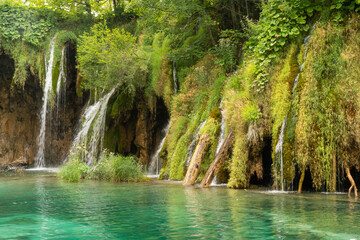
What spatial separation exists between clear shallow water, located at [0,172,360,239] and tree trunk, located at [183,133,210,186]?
8.02 ft

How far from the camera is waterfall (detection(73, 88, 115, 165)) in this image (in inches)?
739

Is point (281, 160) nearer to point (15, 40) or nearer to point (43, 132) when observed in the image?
point (43, 132)

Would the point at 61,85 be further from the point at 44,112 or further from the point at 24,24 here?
the point at 24,24

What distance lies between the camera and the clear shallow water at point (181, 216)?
469 cm

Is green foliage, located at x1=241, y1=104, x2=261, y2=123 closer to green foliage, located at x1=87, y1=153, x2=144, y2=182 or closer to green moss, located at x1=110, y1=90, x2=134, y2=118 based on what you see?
green foliage, located at x1=87, y1=153, x2=144, y2=182

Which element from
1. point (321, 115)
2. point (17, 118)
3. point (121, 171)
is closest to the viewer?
point (321, 115)

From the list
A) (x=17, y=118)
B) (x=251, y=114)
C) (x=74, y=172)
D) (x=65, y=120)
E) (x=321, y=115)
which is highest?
(x=17, y=118)

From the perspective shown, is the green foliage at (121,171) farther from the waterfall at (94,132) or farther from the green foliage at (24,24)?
the green foliage at (24,24)

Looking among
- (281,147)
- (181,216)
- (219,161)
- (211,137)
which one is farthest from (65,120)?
(181,216)

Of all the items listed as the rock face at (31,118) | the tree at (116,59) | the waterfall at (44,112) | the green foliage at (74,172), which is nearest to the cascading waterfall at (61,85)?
A: the rock face at (31,118)

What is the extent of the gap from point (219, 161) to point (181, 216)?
15.9 ft

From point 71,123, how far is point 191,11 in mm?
12918

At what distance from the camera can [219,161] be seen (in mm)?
10523

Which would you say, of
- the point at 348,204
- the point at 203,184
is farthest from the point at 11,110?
the point at 348,204
